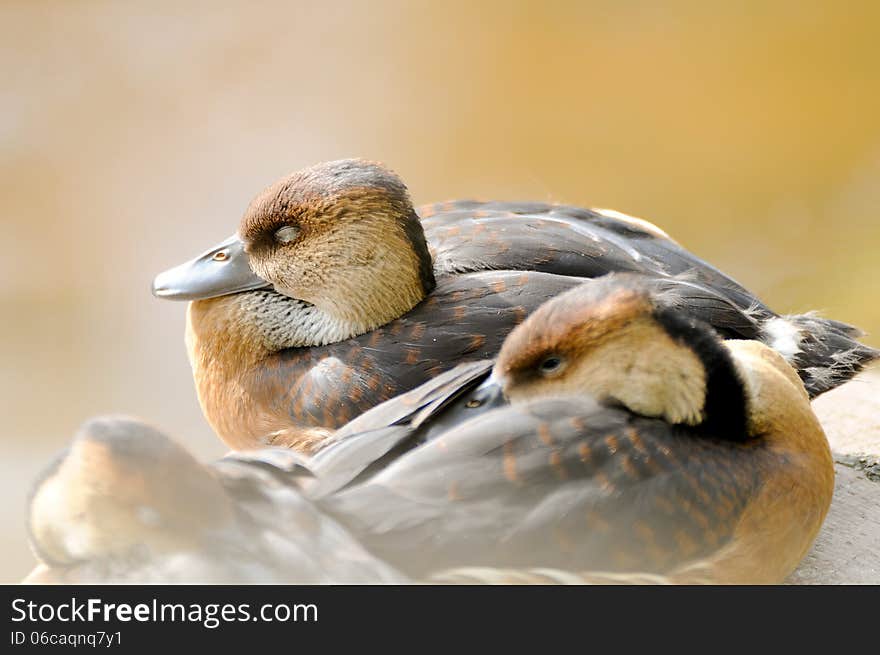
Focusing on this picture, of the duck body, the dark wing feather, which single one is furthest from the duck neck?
the dark wing feather

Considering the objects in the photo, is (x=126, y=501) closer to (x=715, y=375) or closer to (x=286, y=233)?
(x=286, y=233)

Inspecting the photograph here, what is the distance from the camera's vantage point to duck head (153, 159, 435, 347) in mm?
3615

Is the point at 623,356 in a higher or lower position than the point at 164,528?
higher

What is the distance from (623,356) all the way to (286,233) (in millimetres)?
1260

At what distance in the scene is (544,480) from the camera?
2717 millimetres

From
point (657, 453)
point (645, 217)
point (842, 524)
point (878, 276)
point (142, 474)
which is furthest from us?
point (645, 217)

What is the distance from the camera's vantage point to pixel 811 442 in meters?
3.17

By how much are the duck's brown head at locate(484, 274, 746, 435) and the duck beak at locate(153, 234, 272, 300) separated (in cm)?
117

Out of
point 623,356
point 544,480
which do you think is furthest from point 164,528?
point 623,356

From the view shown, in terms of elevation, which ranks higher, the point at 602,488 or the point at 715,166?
the point at 715,166

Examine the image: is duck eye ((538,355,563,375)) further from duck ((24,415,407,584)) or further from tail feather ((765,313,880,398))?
tail feather ((765,313,880,398))
